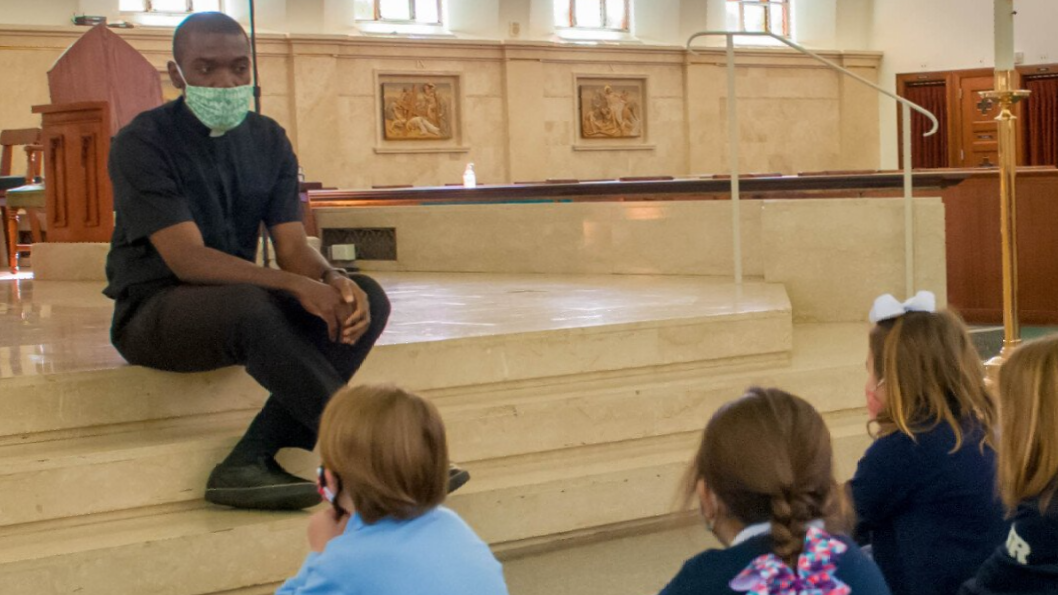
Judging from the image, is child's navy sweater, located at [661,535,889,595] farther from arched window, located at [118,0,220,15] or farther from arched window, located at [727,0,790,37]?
arched window, located at [727,0,790,37]

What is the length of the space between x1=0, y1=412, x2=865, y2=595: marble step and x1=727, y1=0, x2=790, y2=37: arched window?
1722 cm

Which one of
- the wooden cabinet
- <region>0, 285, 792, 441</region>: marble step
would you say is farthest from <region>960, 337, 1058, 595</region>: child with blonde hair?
the wooden cabinet

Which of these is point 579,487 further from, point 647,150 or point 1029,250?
point 647,150

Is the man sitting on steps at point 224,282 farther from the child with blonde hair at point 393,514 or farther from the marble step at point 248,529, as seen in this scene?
the child with blonde hair at point 393,514

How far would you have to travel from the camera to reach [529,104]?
18.2 meters

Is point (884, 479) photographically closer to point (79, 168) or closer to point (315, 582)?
point (315, 582)

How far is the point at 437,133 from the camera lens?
17859mm

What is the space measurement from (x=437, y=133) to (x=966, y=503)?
15718mm

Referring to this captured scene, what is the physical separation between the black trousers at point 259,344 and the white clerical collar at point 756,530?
1498 mm

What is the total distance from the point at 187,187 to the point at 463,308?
190cm

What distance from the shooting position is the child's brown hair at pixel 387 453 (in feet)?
6.17

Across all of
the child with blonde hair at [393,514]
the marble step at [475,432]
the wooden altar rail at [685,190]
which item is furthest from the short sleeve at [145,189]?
the wooden altar rail at [685,190]

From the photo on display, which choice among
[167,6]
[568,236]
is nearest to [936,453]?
[568,236]

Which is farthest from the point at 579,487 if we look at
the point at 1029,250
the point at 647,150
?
the point at 647,150
